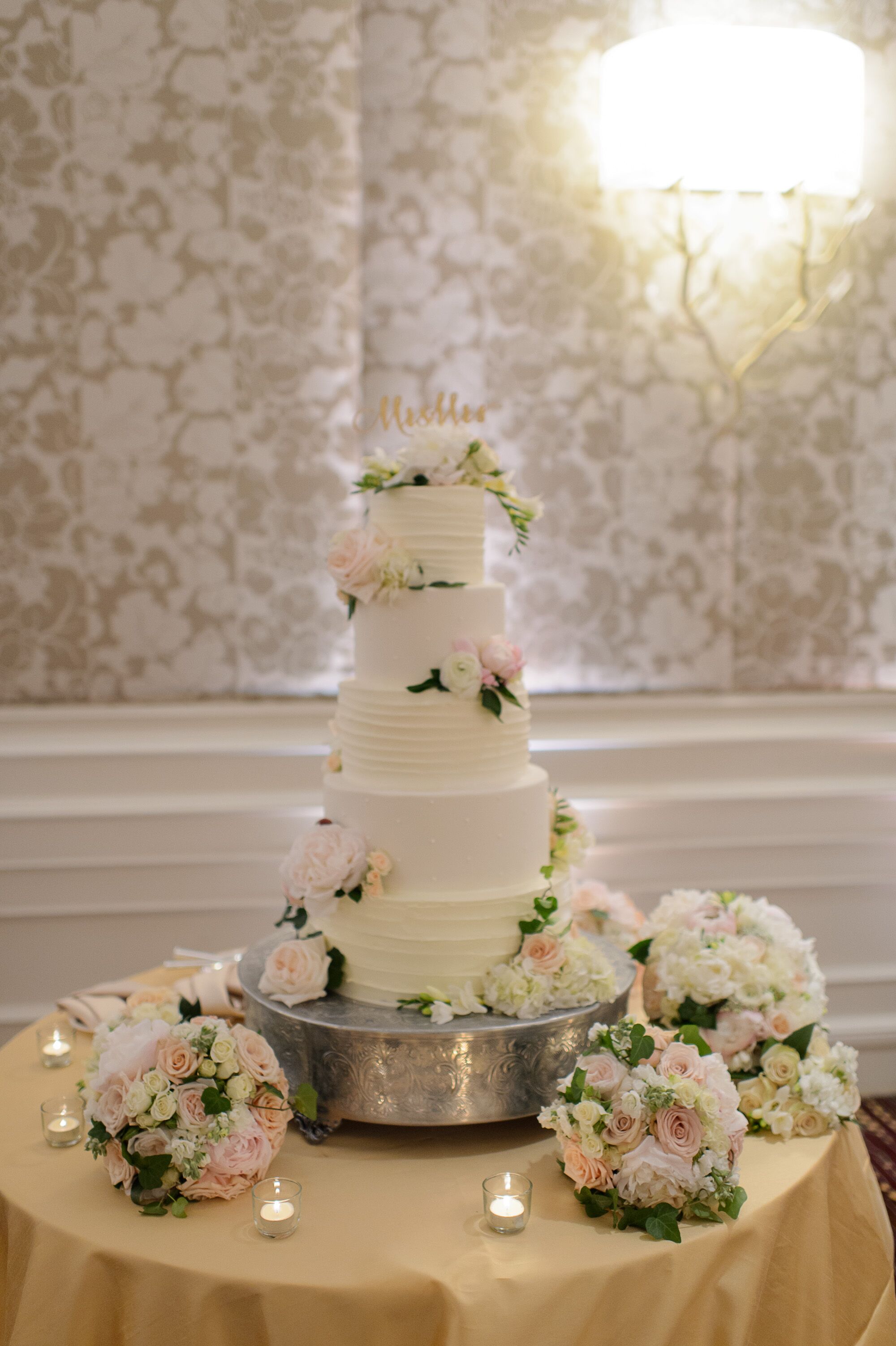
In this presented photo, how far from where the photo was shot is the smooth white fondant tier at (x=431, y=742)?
199 centimetres

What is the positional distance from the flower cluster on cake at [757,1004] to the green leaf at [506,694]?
22.8 inches

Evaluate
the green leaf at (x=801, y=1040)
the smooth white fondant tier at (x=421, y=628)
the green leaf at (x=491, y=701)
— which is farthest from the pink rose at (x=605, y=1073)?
the smooth white fondant tier at (x=421, y=628)

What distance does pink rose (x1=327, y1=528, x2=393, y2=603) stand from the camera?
6.48 ft

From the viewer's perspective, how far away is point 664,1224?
153 cm

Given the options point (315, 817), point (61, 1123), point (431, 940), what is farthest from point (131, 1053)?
point (315, 817)

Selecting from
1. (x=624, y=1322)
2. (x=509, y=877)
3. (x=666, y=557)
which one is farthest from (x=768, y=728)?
(x=624, y=1322)

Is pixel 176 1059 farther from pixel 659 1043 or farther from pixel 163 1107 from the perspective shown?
pixel 659 1043

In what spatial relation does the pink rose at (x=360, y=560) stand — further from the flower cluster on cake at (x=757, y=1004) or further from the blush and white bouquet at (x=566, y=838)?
the flower cluster on cake at (x=757, y=1004)

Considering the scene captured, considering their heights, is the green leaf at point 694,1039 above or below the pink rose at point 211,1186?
above

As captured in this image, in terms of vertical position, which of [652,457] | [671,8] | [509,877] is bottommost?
[509,877]

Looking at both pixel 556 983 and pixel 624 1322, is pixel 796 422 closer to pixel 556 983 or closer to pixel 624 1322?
pixel 556 983

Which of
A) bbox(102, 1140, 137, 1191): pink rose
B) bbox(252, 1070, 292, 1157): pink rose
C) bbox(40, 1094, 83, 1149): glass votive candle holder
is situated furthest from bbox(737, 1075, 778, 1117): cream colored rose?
bbox(40, 1094, 83, 1149): glass votive candle holder

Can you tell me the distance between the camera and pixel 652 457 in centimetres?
371

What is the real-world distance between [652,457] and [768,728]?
41.1 inches
